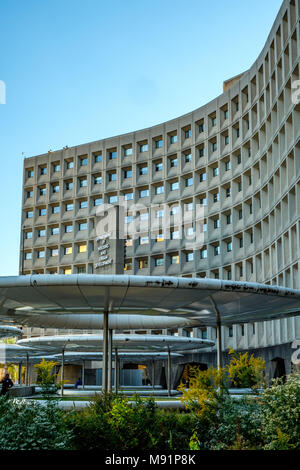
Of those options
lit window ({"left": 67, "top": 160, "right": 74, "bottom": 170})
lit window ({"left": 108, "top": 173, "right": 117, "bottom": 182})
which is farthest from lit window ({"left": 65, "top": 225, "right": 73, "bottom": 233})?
lit window ({"left": 108, "top": 173, "right": 117, "bottom": 182})

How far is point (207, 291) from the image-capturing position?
68.5ft

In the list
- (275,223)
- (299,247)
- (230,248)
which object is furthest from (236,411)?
(230,248)

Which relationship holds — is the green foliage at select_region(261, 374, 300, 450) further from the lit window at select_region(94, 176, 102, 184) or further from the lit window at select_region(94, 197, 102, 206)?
the lit window at select_region(94, 176, 102, 184)

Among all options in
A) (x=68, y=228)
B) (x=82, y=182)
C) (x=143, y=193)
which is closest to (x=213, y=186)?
(x=143, y=193)

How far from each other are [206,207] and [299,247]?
2443cm

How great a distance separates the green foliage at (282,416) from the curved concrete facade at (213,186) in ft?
85.5

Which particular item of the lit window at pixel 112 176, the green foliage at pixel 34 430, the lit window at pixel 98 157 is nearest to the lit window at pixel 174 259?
the lit window at pixel 112 176

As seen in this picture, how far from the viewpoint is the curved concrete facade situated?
4247 cm

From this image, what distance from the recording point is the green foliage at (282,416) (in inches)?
475

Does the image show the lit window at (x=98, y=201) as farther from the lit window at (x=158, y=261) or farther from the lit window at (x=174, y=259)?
the lit window at (x=174, y=259)

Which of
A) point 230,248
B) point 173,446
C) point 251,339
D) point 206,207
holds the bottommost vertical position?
point 173,446

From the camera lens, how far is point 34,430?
448 inches

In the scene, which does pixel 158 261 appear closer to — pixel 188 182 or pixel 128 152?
pixel 188 182

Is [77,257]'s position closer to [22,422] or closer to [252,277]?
[252,277]
